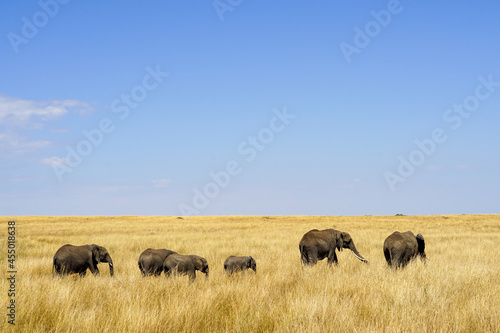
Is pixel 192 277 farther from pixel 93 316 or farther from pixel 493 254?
pixel 493 254

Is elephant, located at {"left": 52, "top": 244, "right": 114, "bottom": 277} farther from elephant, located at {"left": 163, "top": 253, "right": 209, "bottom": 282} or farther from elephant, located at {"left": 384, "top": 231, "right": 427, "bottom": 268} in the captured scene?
elephant, located at {"left": 384, "top": 231, "right": 427, "bottom": 268}

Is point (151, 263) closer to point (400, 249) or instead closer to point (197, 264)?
point (197, 264)

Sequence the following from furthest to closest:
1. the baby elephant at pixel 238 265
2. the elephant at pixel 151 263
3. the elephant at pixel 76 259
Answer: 1. the baby elephant at pixel 238 265
2. the elephant at pixel 151 263
3. the elephant at pixel 76 259

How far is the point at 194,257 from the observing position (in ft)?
36.3

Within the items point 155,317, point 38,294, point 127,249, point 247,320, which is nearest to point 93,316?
point 155,317

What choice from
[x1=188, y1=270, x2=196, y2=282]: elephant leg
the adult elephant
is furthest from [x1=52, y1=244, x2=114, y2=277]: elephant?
the adult elephant

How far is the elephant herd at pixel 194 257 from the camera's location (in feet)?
35.2

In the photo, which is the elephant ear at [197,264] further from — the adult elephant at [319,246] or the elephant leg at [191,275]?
the adult elephant at [319,246]

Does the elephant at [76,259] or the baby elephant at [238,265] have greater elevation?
the elephant at [76,259]

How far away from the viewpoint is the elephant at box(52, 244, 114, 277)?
35.1 ft

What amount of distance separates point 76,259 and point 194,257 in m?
3.22

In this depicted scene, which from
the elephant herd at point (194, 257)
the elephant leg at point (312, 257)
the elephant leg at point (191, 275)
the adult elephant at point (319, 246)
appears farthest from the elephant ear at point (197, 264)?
the elephant leg at point (312, 257)

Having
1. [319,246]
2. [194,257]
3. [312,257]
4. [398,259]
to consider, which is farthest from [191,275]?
[398,259]

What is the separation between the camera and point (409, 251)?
12.8 m
